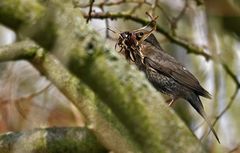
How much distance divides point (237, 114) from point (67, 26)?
4.02m

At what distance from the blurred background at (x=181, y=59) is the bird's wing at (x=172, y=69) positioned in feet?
0.79

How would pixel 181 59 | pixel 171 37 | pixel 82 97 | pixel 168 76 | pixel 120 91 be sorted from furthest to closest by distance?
pixel 181 59, pixel 171 37, pixel 168 76, pixel 82 97, pixel 120 91

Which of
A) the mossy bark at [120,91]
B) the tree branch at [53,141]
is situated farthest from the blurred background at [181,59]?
the mossy bark at [120,91]

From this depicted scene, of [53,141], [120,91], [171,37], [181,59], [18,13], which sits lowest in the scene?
[181,59]

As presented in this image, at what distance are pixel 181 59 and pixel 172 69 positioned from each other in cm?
150

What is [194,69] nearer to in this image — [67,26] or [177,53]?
[177,53]

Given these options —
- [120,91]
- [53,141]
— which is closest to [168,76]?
[53,141]

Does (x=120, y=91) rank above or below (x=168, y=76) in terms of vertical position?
above

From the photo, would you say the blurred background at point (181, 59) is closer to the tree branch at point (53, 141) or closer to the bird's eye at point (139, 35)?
the bird's eye at point (139, 35)

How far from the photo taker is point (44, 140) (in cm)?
377

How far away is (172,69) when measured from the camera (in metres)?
5.40

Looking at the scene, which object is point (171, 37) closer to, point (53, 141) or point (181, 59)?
point (181, 59)


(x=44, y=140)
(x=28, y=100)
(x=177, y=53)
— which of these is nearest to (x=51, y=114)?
(x=28, y=100)

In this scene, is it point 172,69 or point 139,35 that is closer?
point 139,35
